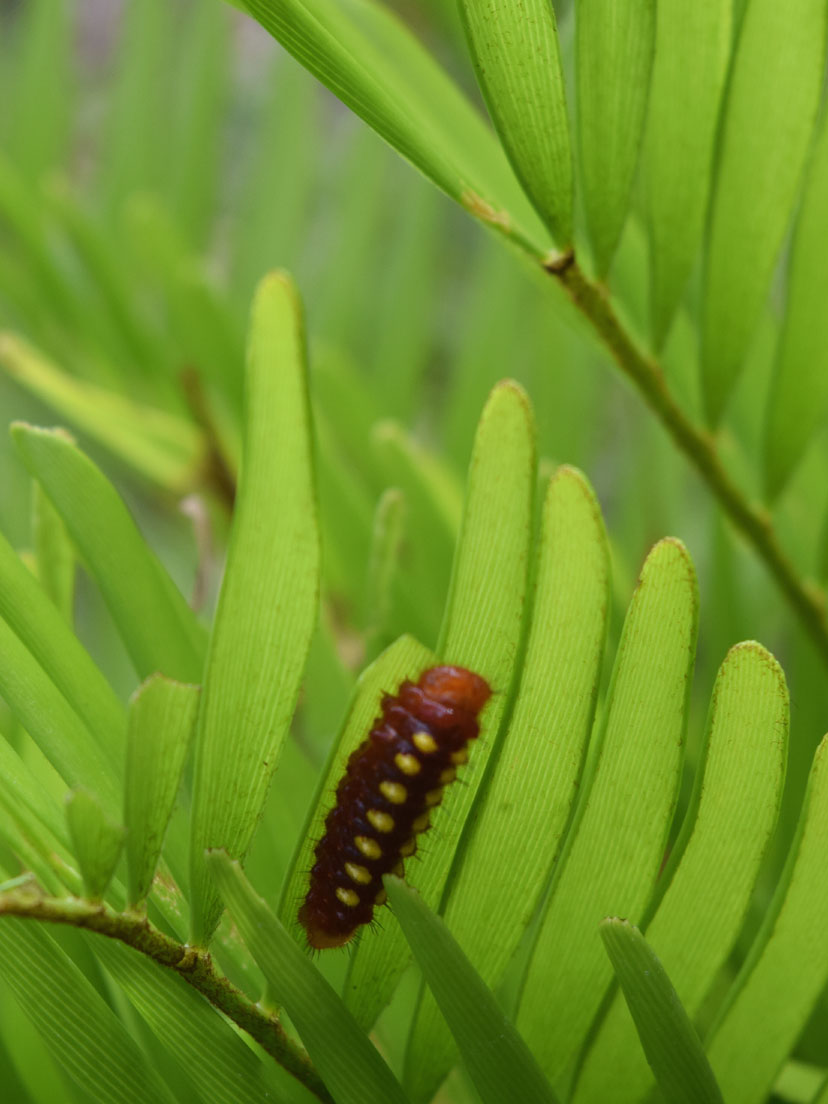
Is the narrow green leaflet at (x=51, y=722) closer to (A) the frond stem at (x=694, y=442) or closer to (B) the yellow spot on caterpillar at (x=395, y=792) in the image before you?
(B) the yellow spot on caterpillar at (x=395, y=792)

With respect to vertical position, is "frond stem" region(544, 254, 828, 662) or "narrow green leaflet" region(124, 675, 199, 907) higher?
"frond stem" region(544, 254, 828, 662)

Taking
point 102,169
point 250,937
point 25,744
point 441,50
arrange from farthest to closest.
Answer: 1. point 441,50
2. point 102,169
3. point 25,744
4. point 250,937

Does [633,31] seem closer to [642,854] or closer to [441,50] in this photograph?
[642,854]

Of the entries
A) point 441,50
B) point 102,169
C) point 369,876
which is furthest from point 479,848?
point 441,50

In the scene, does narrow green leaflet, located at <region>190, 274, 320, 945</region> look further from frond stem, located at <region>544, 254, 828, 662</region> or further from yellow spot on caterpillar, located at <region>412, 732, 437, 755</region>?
Result: frond stem, located at <region>544, 254, 828, 662</region>

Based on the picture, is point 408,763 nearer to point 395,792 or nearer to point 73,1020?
point 395,792

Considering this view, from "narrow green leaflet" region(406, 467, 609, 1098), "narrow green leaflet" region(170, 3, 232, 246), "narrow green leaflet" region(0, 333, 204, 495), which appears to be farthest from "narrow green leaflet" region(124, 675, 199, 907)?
"narrow green leaflet" region(170, 3, 232, 246)

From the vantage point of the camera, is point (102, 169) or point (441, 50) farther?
point (441, 50)

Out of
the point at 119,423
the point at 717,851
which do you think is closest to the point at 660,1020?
the point at 717,851
